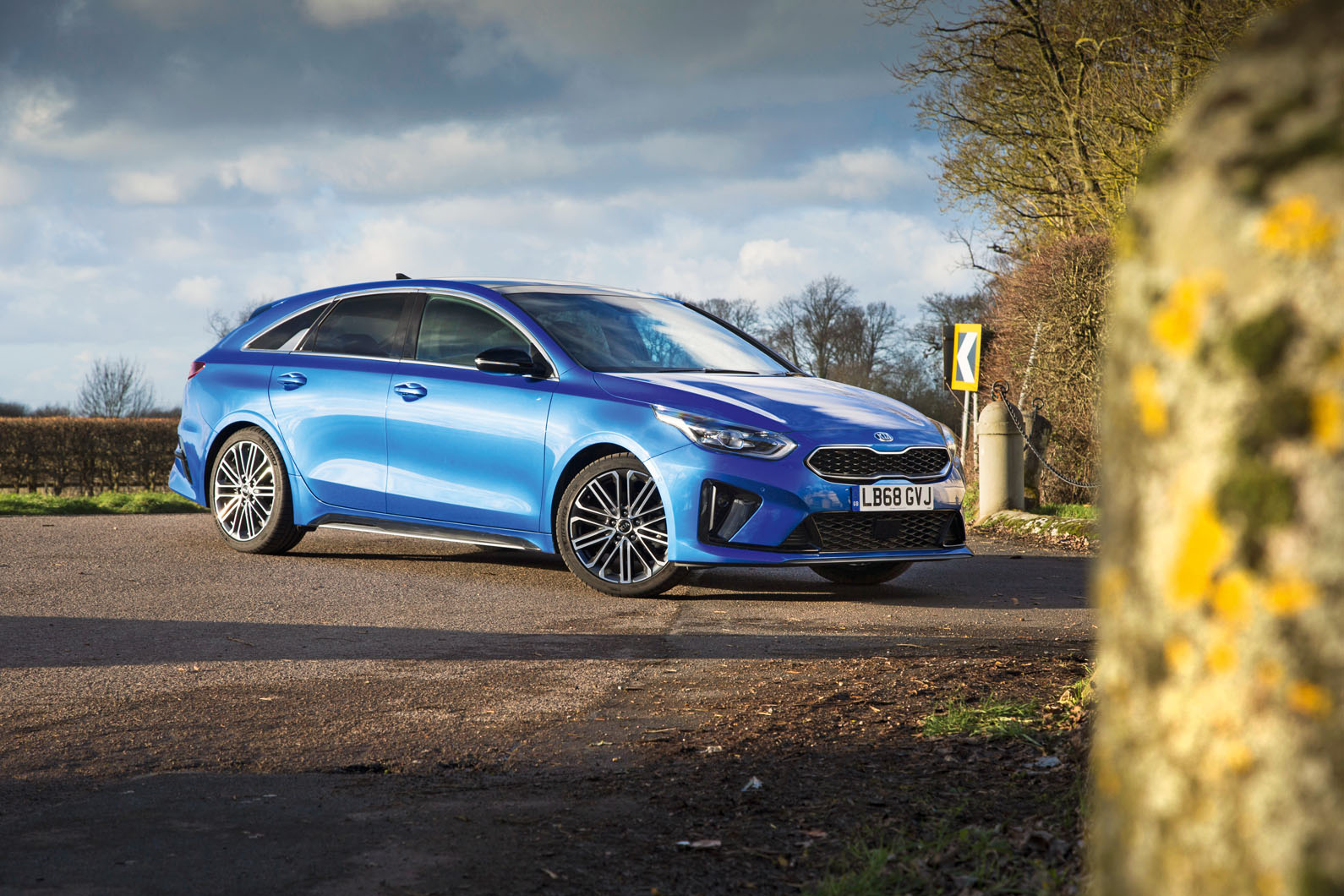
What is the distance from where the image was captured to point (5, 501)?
54.0 ft

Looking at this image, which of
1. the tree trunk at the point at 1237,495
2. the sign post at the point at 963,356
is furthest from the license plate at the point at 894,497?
the sign post at the point at 963,356

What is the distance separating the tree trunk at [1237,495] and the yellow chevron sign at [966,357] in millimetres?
12826

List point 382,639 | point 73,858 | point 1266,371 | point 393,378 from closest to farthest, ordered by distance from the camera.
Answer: point 1266,371 → point 73,858 → point 382,639 → point 393,378

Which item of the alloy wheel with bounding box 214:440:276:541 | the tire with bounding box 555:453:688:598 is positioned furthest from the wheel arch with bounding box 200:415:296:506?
the tire with bounding box 555:453:688:598

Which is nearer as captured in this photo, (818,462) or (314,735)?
(314,735)

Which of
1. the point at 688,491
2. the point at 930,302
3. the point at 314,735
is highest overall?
the point at 930,302

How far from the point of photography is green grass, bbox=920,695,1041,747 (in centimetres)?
394

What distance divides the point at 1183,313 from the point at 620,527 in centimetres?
658

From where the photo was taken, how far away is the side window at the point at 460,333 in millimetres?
8297

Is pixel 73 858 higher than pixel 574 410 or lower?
lower

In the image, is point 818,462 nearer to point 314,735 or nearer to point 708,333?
point 708,333

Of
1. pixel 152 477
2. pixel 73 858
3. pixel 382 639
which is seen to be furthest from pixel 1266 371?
pixel 152 477

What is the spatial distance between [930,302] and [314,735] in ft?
154

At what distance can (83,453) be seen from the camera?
22422 mm
